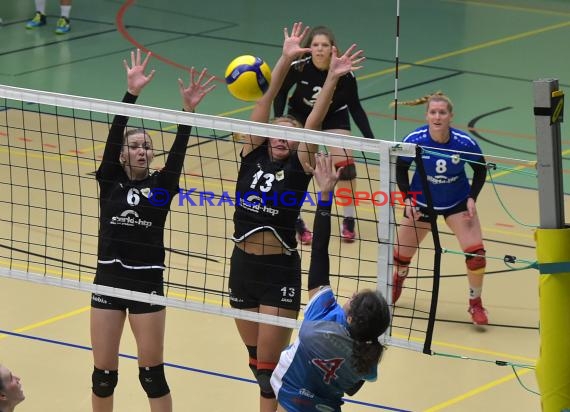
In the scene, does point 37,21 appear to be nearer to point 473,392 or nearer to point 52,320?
point 52,320

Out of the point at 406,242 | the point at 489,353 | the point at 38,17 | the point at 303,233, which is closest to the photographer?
the point at 489,353

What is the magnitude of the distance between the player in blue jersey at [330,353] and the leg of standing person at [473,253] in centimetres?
348

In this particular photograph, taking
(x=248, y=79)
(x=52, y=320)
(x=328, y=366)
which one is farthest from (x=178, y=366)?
(x=328, y=366)

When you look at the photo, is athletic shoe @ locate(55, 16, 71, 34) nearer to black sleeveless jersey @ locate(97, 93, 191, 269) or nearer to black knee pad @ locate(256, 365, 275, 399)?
black sleeveless jersey @ locate(97, 93, 191, 269)

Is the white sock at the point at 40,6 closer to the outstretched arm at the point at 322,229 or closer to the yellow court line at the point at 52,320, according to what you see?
the yellow court line at the point at 52,320

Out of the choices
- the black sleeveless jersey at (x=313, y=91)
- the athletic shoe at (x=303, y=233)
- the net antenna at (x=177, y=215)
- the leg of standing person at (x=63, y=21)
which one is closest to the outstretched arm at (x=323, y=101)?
the net antenna at (x=177, y=215)

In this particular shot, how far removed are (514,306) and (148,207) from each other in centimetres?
389

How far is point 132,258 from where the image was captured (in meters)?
6.82

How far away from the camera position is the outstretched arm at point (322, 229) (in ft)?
18.9

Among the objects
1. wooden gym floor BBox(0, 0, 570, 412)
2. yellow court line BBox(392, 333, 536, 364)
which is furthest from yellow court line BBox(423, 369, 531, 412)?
yellow court line BBox(392, 333, 536, 364)

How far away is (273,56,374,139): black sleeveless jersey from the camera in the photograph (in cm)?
1056

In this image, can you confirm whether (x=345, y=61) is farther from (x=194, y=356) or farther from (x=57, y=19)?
(x=57, y=19)

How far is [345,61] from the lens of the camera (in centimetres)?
693

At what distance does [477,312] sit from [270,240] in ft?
9.13
